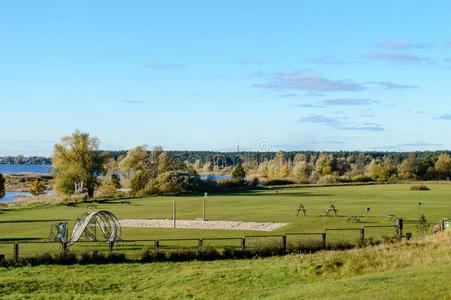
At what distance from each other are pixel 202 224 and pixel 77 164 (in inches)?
1867

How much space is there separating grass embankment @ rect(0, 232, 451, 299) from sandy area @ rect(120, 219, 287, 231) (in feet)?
51.9

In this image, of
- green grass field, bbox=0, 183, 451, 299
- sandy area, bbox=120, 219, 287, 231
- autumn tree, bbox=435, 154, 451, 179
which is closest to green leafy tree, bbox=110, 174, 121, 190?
sandy area, bbox=120, 219, 287, 231

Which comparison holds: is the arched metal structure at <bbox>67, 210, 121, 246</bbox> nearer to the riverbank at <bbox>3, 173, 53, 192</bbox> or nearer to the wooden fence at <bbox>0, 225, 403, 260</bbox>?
the wooden fence at <bbox>0, 225, 403, 260</bbox>

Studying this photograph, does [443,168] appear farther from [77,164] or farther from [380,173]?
[77,164]

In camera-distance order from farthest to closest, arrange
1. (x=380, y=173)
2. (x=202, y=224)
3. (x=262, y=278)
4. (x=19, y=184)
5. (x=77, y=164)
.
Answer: (x=19, y=184) < (x=380, y=173) < (x=77, y=164) < (x=202, y=224) < (x=262, y=278)

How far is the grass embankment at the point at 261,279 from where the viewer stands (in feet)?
55.2

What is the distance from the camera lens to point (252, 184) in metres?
104

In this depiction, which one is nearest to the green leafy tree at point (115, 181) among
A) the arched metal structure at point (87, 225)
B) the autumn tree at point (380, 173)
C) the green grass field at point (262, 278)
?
the autumn tree at point (380, 173)

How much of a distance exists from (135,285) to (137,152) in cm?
7540

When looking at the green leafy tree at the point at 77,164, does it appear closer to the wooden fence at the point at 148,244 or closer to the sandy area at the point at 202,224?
the sandy area at the point at 202,224

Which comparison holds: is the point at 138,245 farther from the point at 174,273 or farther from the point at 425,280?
the point at 425,280

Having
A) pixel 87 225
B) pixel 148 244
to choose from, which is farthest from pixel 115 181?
pixel 148 244

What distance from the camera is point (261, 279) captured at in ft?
70.1

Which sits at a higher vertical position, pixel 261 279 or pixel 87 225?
pixel 87 225
